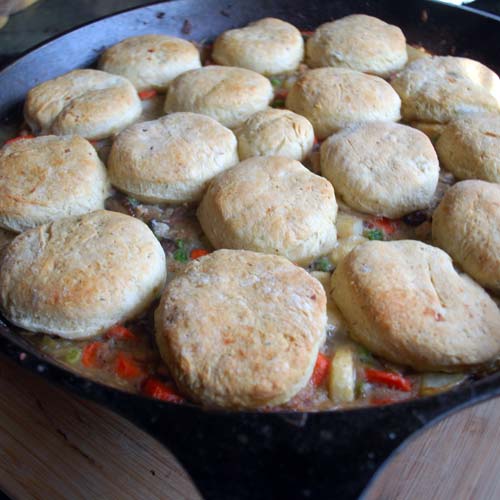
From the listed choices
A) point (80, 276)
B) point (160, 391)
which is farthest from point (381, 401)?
point (80, 276)

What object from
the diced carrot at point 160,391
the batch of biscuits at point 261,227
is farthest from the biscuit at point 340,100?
the diced carrot at point 160,391

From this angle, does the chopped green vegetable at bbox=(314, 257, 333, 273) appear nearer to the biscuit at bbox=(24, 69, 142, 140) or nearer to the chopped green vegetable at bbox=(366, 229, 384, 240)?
the chopped green vegetable at bbox=(366, 229, 384, 240)

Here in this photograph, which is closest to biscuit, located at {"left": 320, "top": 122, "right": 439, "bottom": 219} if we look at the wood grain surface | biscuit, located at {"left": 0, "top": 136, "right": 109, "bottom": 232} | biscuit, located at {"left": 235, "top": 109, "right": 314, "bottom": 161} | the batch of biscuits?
the batch of biscuits

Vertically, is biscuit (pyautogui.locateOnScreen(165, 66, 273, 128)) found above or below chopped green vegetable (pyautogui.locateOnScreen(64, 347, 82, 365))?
above

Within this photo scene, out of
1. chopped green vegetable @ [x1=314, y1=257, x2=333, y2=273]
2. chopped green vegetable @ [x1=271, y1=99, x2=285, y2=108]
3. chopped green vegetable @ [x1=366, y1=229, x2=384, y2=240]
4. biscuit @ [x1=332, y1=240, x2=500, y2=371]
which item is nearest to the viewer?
biscuit @ [x1=332, y1=240, x2=500, y2=371]

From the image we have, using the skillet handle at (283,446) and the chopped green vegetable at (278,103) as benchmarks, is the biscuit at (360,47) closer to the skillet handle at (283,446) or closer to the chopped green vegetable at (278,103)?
the chopped green vegetable at (278,103)

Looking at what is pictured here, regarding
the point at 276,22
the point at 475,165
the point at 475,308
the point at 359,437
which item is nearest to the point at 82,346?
the point at 359,437

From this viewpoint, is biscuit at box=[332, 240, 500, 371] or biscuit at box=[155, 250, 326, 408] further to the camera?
biscuit at box=[332, 240, 500, 371]
